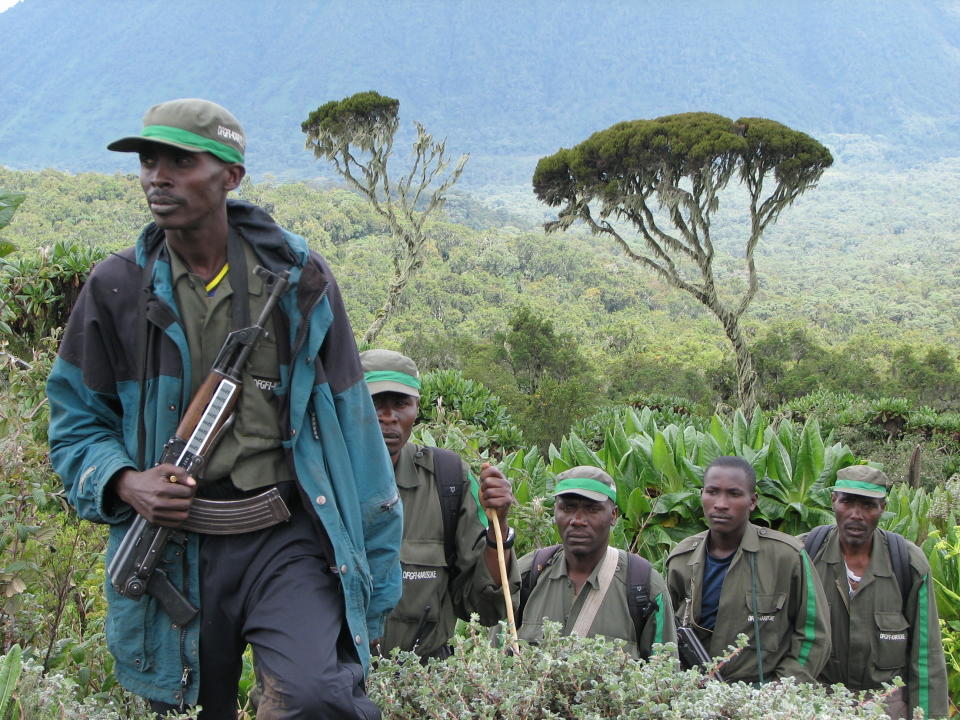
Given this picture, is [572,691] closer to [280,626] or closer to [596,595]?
[280,626]

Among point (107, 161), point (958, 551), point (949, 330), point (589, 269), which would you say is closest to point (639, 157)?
point (958, 551)

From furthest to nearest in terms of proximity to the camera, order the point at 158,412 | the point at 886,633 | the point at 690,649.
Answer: the point at 886,633 < the point at 690,649 < the point at 158,412

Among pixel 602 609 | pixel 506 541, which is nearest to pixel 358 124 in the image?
pixel 602 609

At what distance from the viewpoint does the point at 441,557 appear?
3490 millimetres

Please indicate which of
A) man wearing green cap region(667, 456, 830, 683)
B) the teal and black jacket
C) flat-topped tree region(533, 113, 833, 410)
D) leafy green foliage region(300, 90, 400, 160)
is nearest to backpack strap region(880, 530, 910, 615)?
man wearing green cap region(667, 456, 830, 683)

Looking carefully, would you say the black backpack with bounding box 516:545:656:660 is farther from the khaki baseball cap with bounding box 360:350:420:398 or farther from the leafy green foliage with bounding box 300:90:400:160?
the leafy green foliage with bounding box 300:90:400:160

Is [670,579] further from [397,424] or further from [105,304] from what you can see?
[105,304]

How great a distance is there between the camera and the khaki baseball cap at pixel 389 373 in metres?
3.71

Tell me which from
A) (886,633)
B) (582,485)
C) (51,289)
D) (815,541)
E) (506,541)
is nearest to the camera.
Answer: (506,541)

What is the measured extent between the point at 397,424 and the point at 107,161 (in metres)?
189

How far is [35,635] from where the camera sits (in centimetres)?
351

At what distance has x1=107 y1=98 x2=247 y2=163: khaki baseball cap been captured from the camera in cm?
238

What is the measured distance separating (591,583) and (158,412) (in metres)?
1.98

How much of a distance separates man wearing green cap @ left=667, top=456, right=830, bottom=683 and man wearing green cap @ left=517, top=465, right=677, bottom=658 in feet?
1.79
